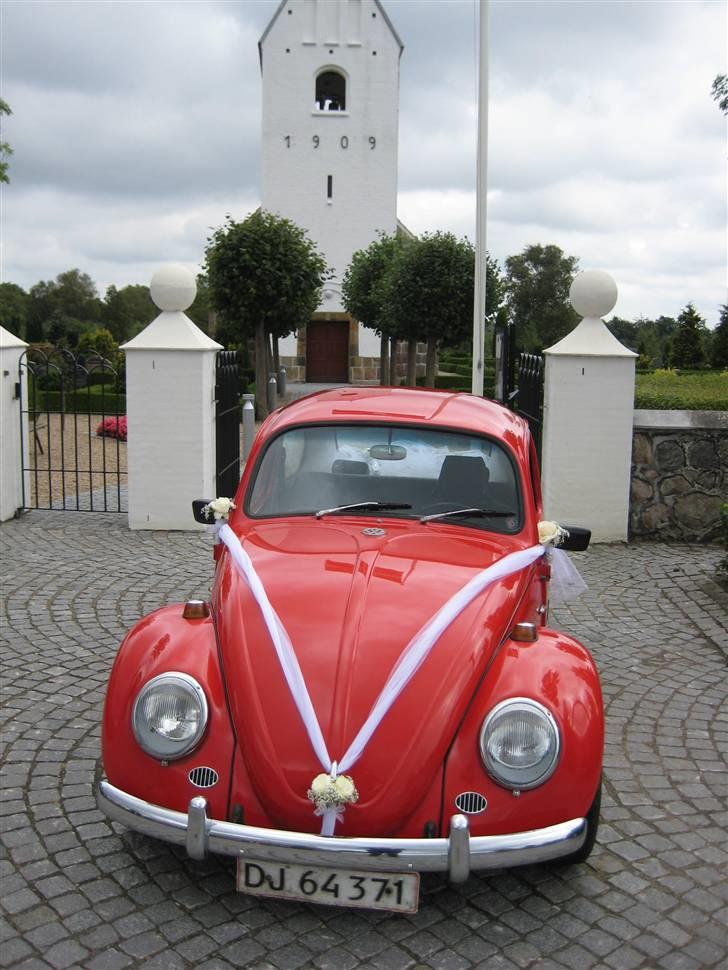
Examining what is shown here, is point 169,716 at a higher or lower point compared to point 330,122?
lower

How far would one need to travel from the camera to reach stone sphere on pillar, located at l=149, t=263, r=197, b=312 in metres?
10.2

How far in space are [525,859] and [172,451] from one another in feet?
24.0

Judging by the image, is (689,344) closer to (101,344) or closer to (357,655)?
(101,344)

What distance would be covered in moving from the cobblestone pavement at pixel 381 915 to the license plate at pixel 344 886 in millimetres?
219

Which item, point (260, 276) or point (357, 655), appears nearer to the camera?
point (357, 655)

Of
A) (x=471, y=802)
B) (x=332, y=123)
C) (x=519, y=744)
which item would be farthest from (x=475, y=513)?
(x=332, y=123)

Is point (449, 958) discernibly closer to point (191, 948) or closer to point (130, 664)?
point (191, 948)

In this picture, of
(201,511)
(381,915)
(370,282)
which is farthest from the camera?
(370,282)

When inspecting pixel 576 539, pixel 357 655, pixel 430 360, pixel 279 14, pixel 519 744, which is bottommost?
pixel 519 744

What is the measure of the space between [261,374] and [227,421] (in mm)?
17272

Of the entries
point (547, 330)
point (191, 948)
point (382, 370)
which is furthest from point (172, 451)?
point (547, 330)

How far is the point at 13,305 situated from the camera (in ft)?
225

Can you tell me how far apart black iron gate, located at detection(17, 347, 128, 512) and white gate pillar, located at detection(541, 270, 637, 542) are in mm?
4161

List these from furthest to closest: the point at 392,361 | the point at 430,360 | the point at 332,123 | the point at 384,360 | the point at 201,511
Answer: the point at 332,123
the point at 384,360
the point at 392,361
the point at 430,360
the point at 201,511
